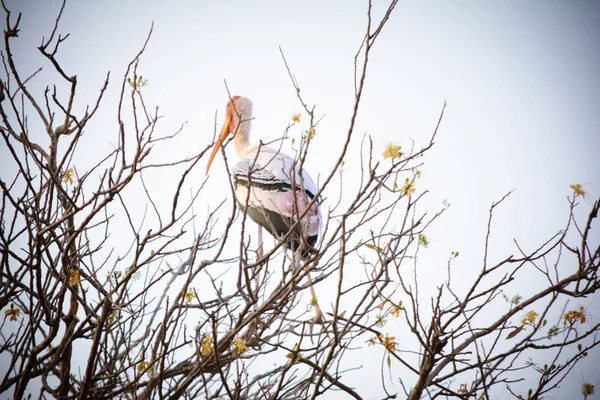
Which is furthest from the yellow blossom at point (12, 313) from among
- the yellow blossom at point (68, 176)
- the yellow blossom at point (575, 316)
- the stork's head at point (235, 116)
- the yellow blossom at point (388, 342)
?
the stork's head at point (235, 116)

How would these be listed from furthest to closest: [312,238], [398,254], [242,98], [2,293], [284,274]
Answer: [242,98] < [312,238] < [2,293] < [398,254] < [284,274]

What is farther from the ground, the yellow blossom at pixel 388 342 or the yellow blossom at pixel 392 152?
the yellow blossom at pixel 392 152

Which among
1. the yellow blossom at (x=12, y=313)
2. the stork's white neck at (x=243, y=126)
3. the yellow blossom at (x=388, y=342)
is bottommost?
the yellow blossom at (x=388, y=342)

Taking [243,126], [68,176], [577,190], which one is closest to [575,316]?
[577,190]

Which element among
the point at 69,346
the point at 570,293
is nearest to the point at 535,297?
the point at 570,293

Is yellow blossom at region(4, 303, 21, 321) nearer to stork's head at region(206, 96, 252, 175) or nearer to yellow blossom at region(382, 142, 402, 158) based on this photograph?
yellow blossom at region(382, 142, 402, 158)

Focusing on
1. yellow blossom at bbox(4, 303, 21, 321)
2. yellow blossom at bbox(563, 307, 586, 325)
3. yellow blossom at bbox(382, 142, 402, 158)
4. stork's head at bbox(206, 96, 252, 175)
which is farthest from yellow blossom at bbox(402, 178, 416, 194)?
stork's head at bbox(206, 96, 252, 175)

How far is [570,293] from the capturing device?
2.01 m

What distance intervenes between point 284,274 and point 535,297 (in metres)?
1.03

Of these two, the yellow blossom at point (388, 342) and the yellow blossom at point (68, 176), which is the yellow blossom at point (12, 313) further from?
the yellow blossom at point (388, 342)

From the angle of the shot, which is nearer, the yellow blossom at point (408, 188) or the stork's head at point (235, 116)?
the yellow blossom at point (408, 188)

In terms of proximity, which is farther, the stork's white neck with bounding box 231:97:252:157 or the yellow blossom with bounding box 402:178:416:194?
the stork's white neck with bounding box 231:97:252:157

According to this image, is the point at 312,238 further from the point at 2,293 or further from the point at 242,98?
the point at 2,293

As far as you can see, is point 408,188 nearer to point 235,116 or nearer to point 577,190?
point 577,190
